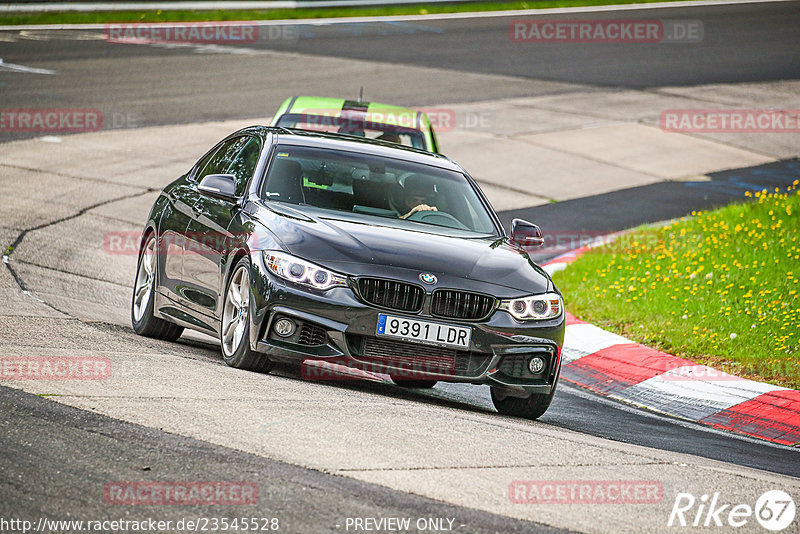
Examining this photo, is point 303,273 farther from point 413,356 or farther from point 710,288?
point 710,288

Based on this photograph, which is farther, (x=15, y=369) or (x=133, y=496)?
(x=15, y=369)

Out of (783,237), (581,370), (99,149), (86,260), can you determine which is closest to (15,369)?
(581,370)

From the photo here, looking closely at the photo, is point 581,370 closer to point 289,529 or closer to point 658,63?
point 289,529

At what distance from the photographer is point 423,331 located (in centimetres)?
724

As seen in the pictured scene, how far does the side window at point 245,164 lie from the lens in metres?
8.61

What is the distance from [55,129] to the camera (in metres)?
19.2

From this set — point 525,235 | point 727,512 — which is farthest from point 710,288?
point 727,512

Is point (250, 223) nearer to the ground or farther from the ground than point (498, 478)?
farther from the ground

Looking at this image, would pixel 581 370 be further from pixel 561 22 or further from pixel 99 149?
pixel 561 22

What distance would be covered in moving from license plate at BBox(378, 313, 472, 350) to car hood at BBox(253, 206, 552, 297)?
25 cm

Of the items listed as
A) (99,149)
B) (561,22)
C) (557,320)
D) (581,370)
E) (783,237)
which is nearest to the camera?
(557,320)

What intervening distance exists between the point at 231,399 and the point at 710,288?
6.71 m

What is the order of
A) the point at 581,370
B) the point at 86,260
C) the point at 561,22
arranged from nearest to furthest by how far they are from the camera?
the point at 581,370 → the point at 86,260 → the point at 561,22

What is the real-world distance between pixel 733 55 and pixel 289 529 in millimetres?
29211
